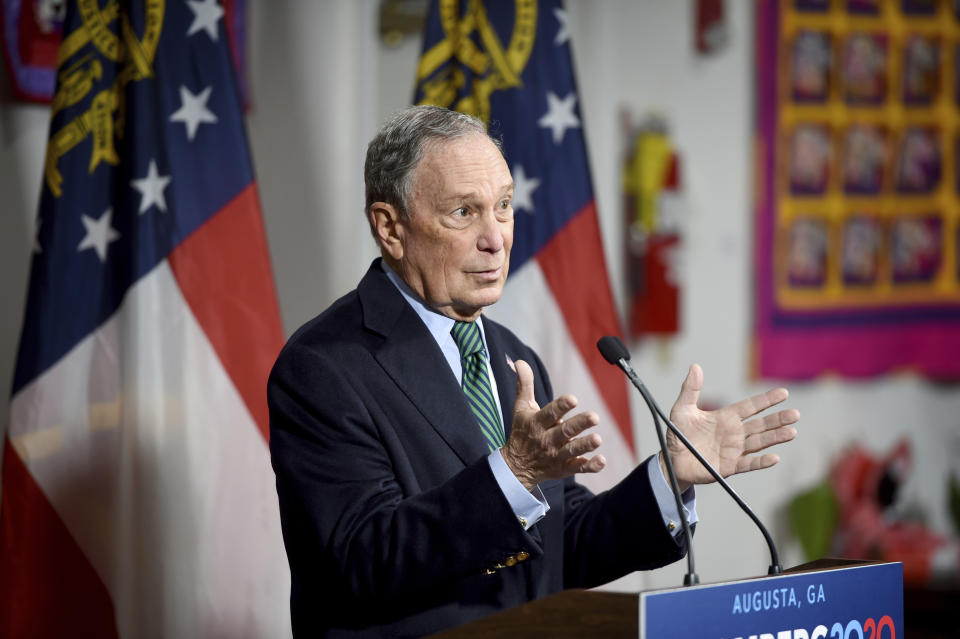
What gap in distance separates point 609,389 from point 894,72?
2247mm

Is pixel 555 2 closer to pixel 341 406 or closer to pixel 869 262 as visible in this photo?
pixel 341 406

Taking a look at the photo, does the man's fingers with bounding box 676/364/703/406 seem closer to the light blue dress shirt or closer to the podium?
the light blue dress shirt

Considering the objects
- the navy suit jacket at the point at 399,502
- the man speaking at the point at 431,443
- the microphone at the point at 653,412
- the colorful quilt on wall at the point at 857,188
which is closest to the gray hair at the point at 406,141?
the man speaking at the point at 431,443

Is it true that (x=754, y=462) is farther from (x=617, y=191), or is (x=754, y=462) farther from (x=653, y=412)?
(x=617, y=191)

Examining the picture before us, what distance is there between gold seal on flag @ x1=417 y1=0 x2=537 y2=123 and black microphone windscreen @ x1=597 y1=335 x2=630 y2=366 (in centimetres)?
142

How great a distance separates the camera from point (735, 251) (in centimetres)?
410

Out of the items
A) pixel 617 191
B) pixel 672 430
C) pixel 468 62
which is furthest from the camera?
pixel 617 191

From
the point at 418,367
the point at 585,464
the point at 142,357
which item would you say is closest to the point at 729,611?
the point at 585,464

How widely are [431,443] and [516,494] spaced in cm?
25

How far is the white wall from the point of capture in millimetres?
3291

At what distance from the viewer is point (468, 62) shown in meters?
2.77

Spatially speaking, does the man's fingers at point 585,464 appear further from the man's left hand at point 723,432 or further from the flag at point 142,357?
the flag at point 142,357

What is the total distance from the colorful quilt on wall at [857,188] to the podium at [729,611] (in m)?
2.88

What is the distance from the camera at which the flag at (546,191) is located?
2795 mm
